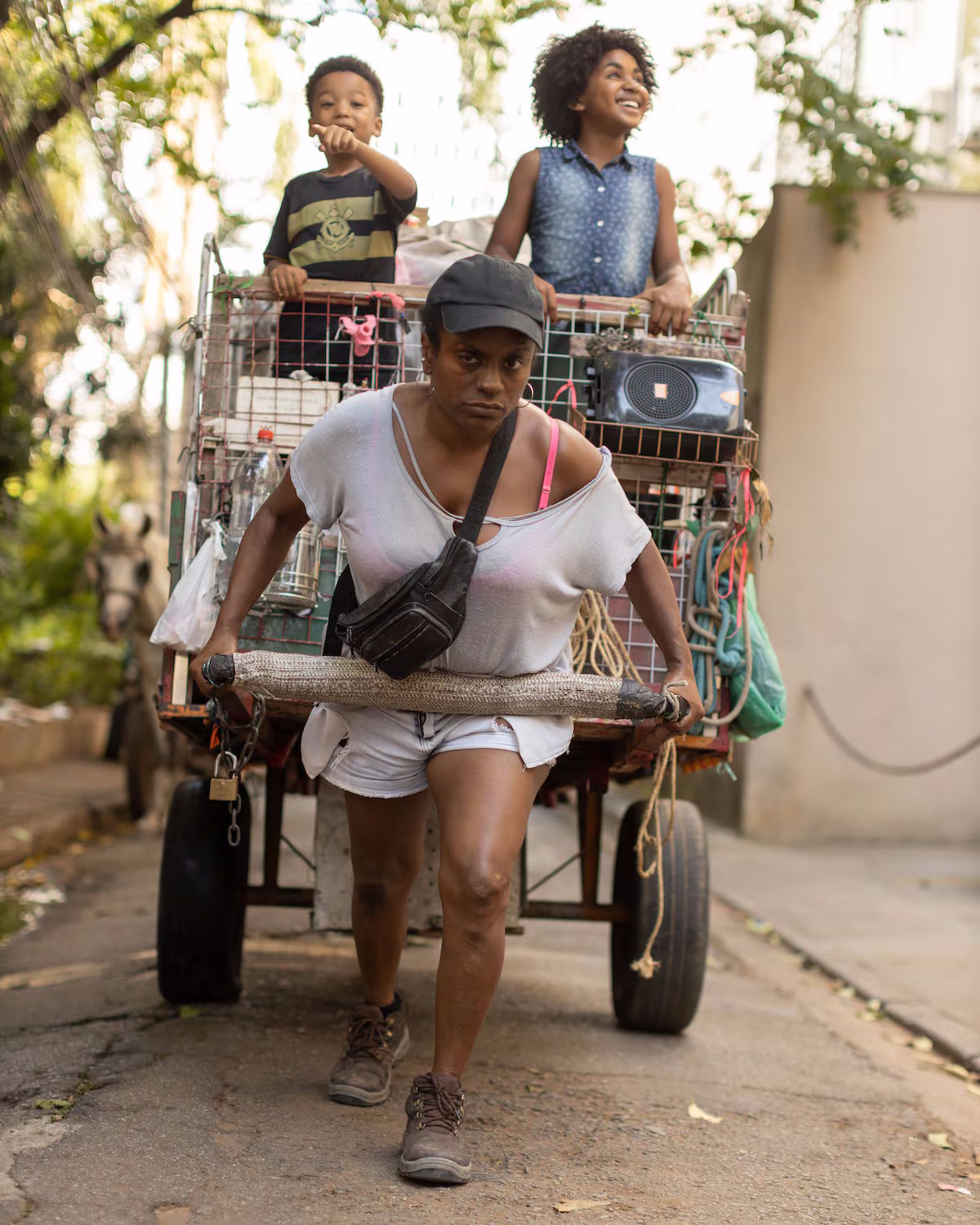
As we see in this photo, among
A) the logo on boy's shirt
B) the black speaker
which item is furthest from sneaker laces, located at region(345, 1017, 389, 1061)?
the logo on boy's shirt

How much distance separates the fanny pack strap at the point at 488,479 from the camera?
9.96 ft

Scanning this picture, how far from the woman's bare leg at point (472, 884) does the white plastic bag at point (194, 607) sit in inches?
37.8

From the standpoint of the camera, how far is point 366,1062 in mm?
3631

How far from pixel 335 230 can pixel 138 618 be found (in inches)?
242

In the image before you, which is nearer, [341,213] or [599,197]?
[341,213]

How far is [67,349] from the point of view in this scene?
12.8 meters

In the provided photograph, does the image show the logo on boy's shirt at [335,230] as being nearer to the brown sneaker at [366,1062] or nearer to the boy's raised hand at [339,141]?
the boy's raised hand at [339,141]

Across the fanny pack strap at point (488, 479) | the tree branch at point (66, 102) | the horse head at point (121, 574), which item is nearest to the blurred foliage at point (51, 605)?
the horse head at point (121, 574)

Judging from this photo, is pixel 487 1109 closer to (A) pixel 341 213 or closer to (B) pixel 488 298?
(B) pixel 488 298

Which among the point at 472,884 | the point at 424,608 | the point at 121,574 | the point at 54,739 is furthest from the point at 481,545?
the point at 54,739

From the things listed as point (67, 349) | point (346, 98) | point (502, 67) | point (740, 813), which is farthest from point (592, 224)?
point (67, 349)

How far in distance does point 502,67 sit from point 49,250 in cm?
306

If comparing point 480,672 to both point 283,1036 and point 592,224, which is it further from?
point 592,224

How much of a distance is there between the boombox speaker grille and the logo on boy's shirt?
1.20m
